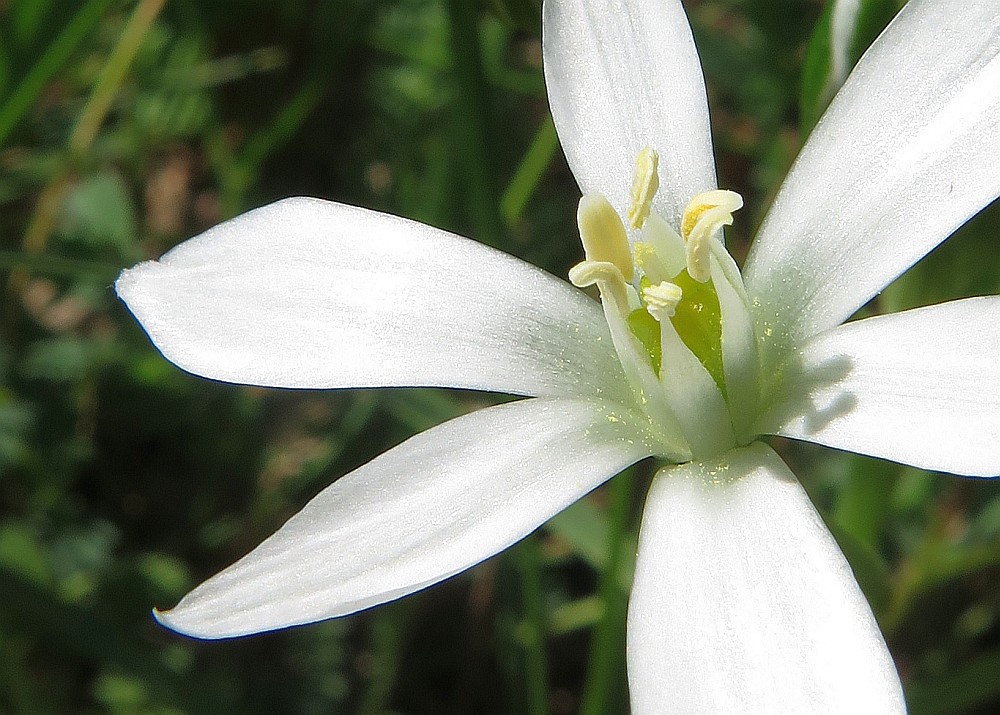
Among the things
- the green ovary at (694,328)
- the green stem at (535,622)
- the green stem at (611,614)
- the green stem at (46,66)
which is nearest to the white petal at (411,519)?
the green ovary at (694,328)

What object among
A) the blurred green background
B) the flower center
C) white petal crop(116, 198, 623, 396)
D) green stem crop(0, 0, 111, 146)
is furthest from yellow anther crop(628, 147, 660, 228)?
green stem crop(0, 0, 111, 146)

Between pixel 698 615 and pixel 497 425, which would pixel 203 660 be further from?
pixel 698 615

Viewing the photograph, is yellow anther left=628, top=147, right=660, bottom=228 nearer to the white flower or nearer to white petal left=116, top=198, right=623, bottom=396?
the white flower

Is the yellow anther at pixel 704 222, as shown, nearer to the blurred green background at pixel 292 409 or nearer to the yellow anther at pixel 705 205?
the yellow anther at pixel 705 205

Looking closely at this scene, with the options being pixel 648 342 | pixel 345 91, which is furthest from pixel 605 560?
pixel 345 91

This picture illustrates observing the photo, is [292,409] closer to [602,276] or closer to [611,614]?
[611,614]

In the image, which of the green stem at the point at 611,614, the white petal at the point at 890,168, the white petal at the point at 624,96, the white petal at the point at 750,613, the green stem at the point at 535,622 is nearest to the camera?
the white petal at the point at 750,613
